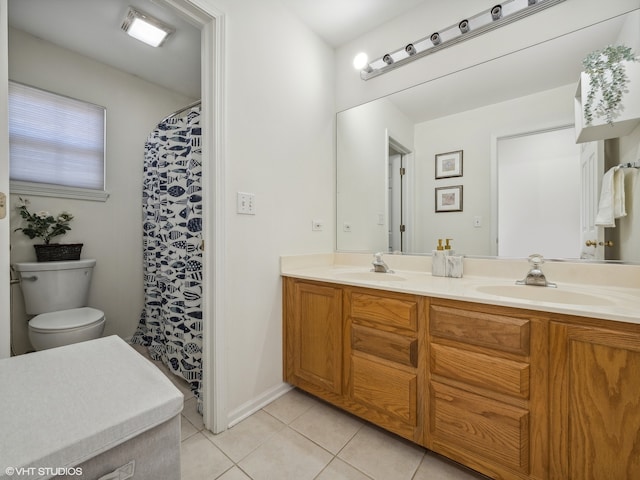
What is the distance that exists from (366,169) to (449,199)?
2.01ft

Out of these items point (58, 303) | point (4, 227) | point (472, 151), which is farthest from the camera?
point (58, 303)

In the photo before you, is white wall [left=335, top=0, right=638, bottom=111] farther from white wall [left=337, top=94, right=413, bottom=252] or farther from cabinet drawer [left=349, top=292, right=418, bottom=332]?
cabinet drawer [left=349, top=292, right=418, bottom=332]

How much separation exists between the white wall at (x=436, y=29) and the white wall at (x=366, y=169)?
0.15 metres

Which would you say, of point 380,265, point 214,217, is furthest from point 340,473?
point 214,217

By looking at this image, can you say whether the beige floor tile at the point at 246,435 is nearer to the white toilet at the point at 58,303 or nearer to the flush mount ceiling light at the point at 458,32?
the white toilet at the point at 58,303

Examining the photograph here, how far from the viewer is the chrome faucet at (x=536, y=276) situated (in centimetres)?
127

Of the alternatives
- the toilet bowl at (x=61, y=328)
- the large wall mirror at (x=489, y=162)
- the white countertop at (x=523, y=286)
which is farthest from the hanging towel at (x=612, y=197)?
the toilet bowl at (x=61, y=328)

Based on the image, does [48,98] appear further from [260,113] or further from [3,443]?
[3,443]

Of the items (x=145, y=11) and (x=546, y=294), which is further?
(x=145, y=11)

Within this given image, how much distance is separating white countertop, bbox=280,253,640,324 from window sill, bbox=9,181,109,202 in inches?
69.4

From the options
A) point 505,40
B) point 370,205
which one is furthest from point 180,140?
point 505,40

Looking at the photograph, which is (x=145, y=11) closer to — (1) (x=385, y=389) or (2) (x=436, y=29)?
(2) (x=436, y=29)

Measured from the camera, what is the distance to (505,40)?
1462 millimetres

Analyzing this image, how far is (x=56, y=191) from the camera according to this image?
2.06m
